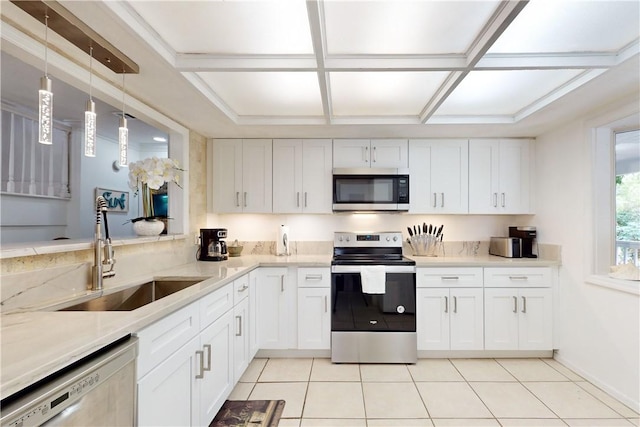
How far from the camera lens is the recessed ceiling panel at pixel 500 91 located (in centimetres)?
204

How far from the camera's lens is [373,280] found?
2.94 meters

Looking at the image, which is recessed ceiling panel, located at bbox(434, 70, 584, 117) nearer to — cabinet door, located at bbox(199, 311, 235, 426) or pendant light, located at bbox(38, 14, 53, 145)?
pendant light, located at bbox(38, 14, 53, 145)

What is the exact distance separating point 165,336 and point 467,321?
2.60 m

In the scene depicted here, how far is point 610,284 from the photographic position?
2.43 meters

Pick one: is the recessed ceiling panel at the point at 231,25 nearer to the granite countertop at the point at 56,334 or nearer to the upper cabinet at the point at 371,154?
the granite countertop at the point at 56,334

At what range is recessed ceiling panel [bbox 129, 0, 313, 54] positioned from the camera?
4.64 feet

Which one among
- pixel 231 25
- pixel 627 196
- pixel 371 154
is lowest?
pixel 627 196

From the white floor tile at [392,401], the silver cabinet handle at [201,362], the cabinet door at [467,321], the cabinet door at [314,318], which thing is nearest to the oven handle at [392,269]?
the cabinet door at [314,318]

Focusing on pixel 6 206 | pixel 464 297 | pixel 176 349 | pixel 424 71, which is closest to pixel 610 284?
pixel 464 297

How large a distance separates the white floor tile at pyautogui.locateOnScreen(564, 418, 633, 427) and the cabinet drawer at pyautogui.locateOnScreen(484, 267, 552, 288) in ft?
3.66

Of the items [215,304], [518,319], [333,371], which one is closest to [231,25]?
[215,304]

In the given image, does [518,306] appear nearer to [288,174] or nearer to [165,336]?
[288,174]

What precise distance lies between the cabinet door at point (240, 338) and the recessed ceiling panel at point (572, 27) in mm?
2334

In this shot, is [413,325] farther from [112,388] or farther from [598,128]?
[112,388]
